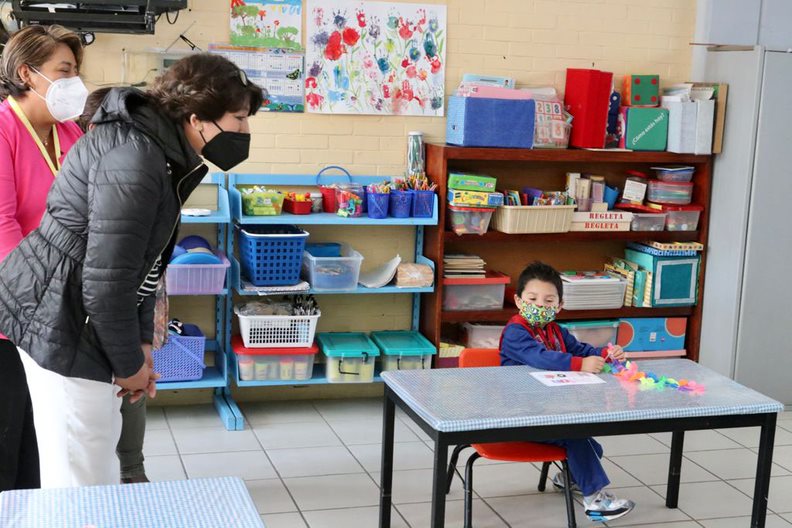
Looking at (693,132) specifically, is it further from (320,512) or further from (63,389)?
(63,389)

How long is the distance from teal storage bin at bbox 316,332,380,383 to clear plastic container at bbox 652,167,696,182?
190cm

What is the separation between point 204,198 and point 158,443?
1254 millimetres

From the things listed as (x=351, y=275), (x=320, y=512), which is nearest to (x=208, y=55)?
(x=320, y=512)

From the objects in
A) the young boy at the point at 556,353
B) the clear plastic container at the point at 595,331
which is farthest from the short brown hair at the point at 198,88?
the clear plastic container at the point at 595,331

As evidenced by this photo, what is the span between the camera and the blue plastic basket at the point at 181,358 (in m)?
4.45

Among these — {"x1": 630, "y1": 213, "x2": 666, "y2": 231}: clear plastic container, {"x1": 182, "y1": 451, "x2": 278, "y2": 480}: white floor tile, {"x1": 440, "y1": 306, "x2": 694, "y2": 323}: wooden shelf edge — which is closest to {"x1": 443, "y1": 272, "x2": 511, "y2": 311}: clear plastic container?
{"x1": 440, "y1": 306, "x2": 694, "y2": 323}: wooden shelf edge

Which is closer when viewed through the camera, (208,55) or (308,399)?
(208,55)

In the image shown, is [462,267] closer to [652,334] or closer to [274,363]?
[274,363]

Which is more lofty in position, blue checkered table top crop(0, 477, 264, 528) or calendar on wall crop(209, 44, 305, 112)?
calendar on wall crop(209, 44, 305, 112)

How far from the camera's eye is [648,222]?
5105 millimetres

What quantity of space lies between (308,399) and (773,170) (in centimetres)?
283

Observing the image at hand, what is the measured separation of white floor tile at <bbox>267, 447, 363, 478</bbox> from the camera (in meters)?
4.03

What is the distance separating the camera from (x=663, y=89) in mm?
5262

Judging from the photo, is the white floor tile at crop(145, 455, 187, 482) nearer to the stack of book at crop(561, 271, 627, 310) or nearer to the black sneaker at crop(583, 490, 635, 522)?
the black sneaker at crop(583, 490, 635, 522)
